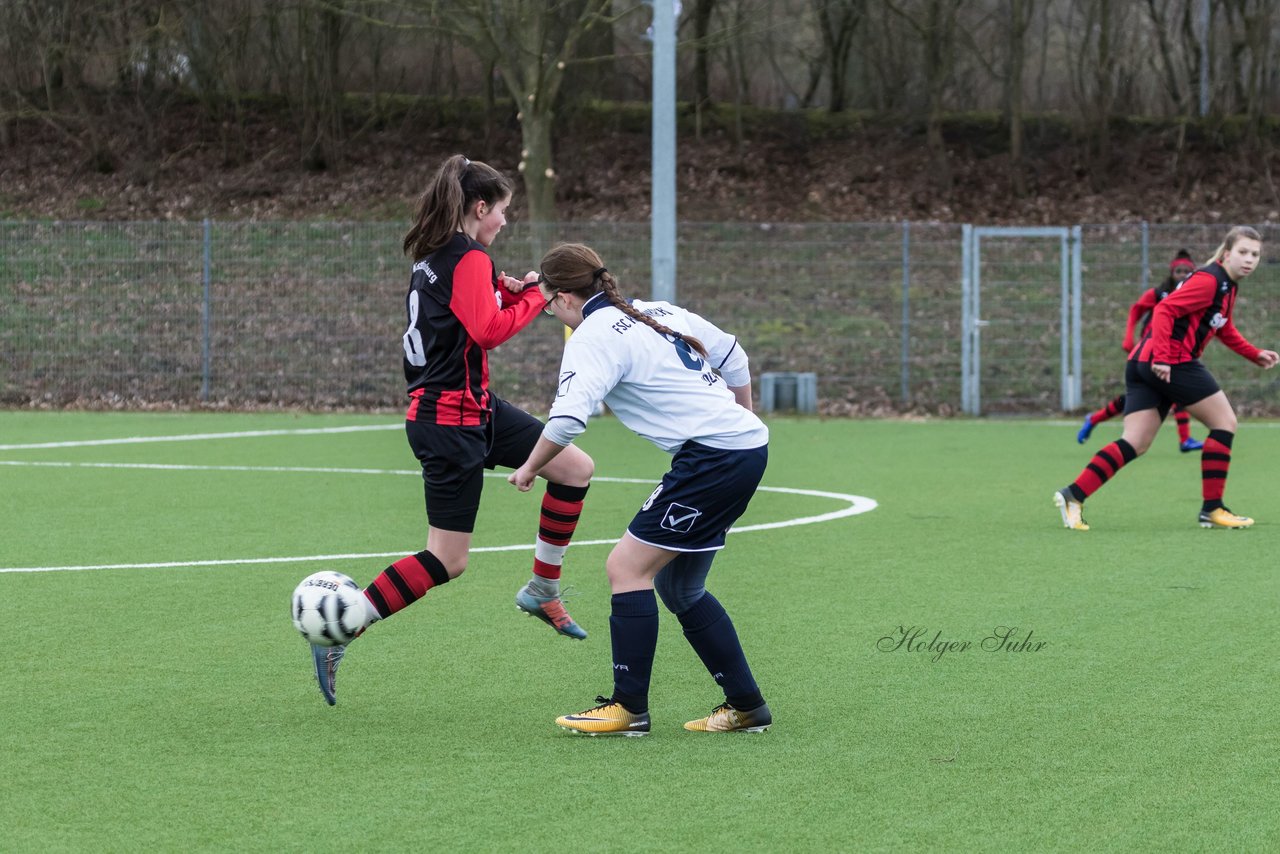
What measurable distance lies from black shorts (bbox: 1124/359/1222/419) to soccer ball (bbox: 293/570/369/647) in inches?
226

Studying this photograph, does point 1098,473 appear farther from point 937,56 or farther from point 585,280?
point 937,56

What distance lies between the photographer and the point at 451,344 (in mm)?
5707

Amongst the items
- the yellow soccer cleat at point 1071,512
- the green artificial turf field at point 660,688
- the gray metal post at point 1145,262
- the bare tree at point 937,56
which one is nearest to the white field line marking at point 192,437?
the green artificial turf field at point 660,688

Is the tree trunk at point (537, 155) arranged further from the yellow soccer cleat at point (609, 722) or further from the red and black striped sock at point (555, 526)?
the yellow soccer cleat at point (609, 722)

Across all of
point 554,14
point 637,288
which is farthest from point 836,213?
point 637,288

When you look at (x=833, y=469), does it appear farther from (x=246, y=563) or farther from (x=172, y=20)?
(x=172, y=20)

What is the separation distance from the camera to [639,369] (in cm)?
497

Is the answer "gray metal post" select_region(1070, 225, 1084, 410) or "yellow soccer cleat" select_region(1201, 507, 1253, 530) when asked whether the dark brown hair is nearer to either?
"yellow soccer cleat" select_region(1201, 507, 1253, 530)

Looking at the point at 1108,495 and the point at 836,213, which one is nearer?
A: the point at 1108,495

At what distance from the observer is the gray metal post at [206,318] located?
20.3m

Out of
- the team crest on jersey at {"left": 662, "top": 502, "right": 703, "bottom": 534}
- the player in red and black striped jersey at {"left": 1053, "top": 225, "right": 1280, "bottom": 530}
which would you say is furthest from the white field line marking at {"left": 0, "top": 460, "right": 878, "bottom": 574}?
the team crest on jersey at {"left": 662, "top": 502, "right": 703, "bottom": 534}

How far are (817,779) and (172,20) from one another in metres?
26.0

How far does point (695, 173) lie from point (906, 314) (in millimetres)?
9198

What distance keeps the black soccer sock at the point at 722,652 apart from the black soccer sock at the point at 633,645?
0.12 meters
